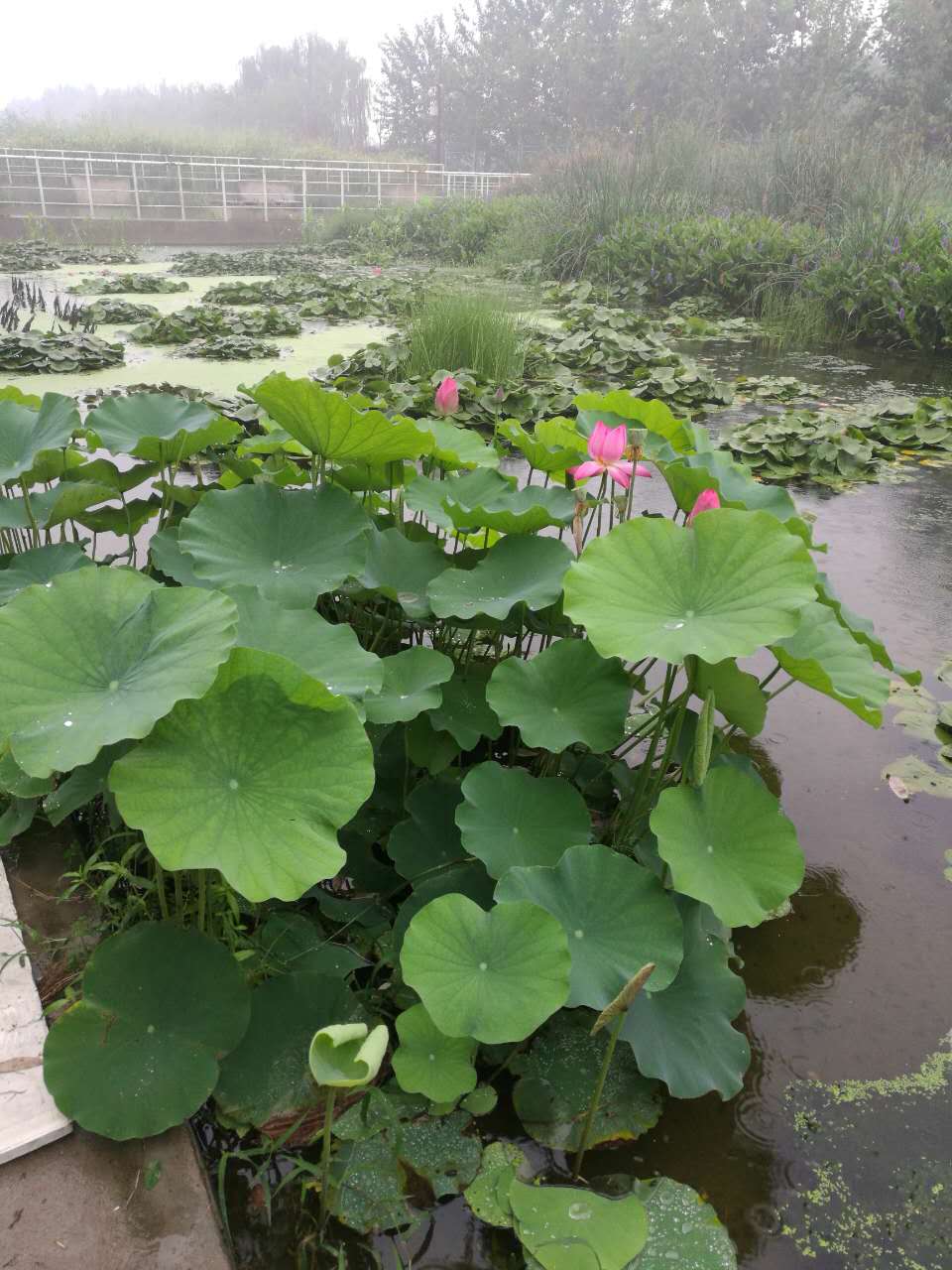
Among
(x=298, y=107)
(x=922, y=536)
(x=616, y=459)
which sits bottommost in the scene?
(x=922, y=536)

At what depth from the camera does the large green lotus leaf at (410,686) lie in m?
1.24

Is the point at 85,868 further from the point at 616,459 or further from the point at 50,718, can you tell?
the point at 616,459

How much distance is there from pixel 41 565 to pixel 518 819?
0.98 metres

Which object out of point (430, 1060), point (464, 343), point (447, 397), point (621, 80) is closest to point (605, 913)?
point (430, 1060)

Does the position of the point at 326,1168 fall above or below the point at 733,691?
below

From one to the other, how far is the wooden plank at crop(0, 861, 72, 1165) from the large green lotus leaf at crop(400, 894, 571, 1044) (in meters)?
0.42

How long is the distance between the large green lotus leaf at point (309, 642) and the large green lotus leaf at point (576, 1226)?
637 millimetres

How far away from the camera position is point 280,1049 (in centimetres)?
112

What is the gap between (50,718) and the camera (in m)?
1.00

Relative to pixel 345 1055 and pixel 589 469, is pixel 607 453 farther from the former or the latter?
pixel 345 1055

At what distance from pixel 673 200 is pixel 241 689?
1073cm

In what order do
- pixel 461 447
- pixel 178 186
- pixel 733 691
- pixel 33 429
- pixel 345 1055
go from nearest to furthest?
pixel 345 1055 → pixel 733 691 → pixel 33 429 → pixel 461 447 → pixel 178 186

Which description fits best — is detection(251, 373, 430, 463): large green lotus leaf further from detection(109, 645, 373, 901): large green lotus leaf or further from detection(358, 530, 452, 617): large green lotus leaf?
detection(109, 645, 373, 901): large green lotus leaf

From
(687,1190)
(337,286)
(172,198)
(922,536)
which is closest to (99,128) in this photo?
(172,198)
